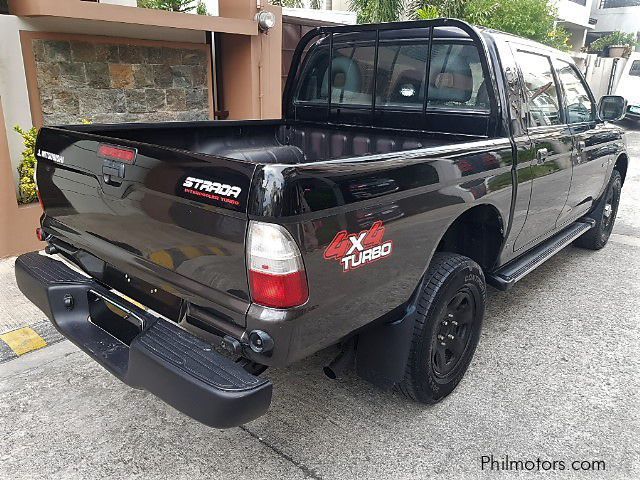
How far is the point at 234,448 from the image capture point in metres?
2.54

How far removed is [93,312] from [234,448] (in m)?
0.96

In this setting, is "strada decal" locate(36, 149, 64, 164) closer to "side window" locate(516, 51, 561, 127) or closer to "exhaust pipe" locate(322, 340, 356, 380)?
"exhaust pipe" locate(322, 340, 356, 380)

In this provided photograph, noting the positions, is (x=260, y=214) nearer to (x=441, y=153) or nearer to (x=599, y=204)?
(x=441, y=153)

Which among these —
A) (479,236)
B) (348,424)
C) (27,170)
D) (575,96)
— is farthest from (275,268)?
(27,170)

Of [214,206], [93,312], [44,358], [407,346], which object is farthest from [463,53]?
[44,358]

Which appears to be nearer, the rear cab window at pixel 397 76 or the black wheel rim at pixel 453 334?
the black wheel rim at pixel 453 334

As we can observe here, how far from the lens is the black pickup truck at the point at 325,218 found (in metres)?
1.86

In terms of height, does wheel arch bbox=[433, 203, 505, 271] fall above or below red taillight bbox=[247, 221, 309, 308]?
below

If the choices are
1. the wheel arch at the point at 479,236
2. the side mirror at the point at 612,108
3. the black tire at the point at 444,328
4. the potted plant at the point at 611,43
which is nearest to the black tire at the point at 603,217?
the side mirror at the point at 612,108

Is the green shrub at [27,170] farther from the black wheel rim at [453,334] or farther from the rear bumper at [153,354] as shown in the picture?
the black wheel rim at [453,334]

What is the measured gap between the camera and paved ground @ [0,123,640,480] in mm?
2432

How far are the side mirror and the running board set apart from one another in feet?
3.36

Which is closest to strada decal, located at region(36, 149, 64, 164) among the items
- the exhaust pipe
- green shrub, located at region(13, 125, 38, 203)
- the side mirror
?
the exhaust pipe

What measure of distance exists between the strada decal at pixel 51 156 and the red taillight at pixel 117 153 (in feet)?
1.29
